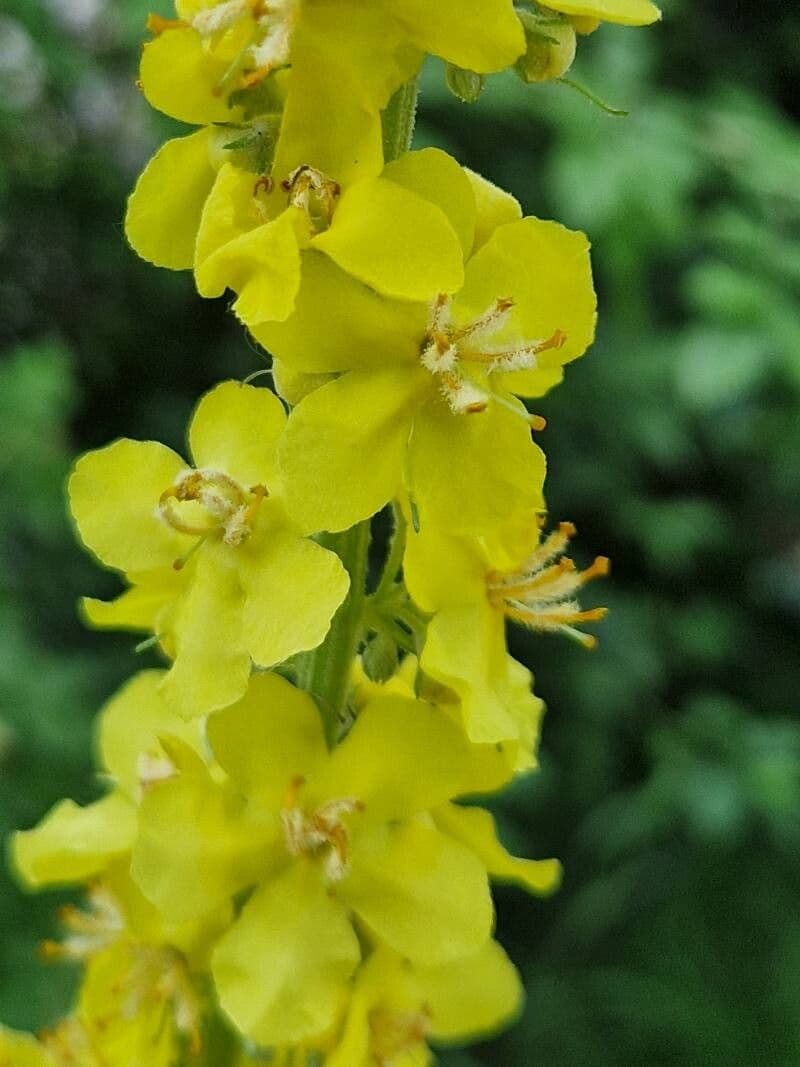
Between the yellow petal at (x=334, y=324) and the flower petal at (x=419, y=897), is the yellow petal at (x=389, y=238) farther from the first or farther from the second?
the flower petal at (x=419, y=897)

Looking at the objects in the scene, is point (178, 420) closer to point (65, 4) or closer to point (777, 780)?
point (65, 4)

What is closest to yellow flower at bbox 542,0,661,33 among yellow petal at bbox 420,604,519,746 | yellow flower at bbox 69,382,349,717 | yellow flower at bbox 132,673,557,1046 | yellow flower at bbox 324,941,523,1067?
yellow flower at bbox 69,382,349,717

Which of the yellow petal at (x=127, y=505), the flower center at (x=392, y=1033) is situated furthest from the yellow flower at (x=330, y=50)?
the flower center at (x=392, y=1033)

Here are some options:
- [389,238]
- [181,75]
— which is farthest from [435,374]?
[181,75]

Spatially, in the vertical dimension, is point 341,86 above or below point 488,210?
above

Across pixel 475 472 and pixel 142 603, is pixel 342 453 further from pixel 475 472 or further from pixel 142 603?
pixel 142 603

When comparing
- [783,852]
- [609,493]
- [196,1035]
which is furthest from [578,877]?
[196,1035]

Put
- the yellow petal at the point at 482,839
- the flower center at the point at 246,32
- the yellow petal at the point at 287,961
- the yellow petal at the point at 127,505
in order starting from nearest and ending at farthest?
the flower center at the point at 246,32 < the yellow petal at the point at 287,961 < the yellow petal at the point at 127,505 < the yellow petal at the point at 482,839
